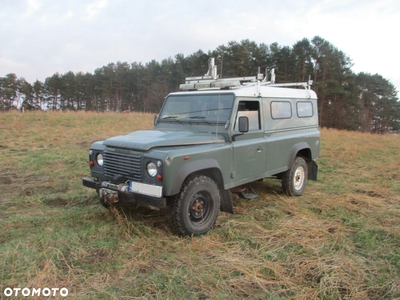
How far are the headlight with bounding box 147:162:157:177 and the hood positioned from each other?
0.21 metres

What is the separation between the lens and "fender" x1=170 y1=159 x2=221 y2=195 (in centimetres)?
371

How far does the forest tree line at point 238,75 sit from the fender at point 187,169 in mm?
18919

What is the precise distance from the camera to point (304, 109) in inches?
260

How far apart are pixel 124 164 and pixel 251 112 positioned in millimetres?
2276

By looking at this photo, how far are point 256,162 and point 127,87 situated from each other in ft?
135

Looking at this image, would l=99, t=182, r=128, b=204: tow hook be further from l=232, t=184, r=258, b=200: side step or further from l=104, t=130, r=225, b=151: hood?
l=232, t=184, r=258, b=200: side step

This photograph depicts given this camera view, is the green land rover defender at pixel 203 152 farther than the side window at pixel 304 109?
No

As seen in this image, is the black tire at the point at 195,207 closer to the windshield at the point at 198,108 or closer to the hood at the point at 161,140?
the hood at the point at 161,140

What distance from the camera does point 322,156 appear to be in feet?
37.8

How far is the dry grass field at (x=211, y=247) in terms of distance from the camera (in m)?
2.95

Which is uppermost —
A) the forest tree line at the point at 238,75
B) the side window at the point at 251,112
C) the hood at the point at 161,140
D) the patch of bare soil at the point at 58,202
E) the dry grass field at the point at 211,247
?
the forest tree line at the point at 238,75

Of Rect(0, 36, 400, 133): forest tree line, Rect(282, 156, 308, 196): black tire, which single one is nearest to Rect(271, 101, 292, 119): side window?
Rect(282, 156, 308, 196): black tire

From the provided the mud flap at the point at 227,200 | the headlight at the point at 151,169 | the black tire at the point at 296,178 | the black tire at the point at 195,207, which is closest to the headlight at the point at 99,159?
the headlight at the point at 151,169

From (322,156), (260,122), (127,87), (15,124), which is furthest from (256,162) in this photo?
(127,87)
